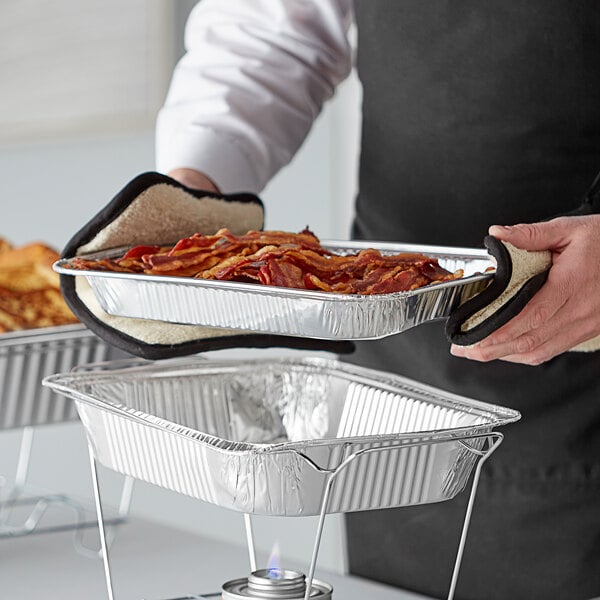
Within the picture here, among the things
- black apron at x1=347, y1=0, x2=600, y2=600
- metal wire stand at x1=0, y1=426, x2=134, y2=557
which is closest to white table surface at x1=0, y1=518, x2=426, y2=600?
metal wire stand at x1=0, y1=426, x2=134, y2=557

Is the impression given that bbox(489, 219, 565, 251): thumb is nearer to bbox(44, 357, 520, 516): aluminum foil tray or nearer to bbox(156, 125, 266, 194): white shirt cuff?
bbox(44, 357, 520, 516): aluminum foil tray

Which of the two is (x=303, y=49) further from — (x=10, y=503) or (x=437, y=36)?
(x=10, y=503)

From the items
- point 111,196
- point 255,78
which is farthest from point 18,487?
point 111,196

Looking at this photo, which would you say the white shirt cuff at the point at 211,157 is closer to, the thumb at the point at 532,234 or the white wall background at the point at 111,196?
the thumb at the point at 532,234

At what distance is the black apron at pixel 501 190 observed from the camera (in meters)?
1.06

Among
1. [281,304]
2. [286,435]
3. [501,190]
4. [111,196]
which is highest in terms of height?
[111,196]

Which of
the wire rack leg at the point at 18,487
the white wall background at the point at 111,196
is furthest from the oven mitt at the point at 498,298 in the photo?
the white wall background at the point at 111,196

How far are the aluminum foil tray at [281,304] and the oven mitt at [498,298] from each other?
0.01 metres

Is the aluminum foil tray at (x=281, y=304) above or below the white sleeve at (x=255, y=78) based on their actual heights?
below

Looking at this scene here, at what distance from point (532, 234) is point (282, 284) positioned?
0.16 meters

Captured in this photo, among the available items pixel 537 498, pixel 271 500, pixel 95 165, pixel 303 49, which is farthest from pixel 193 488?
pixel 95 165

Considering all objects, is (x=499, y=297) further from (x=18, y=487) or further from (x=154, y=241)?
(x=18, y=487)

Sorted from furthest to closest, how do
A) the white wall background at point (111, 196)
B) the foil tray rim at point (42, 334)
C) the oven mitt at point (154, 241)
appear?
the white wall background at point (111, 196), the foil tray rim at point (42, 334), the oven mitt at point (154, 241)

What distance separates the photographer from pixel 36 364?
40.4 inches
